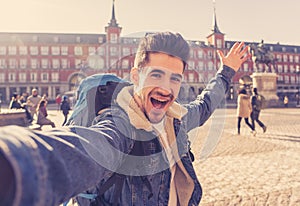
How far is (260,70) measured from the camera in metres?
26.0

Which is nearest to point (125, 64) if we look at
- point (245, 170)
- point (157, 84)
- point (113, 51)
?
point (113, 51)

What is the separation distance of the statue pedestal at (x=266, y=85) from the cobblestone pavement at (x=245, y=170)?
18.4m

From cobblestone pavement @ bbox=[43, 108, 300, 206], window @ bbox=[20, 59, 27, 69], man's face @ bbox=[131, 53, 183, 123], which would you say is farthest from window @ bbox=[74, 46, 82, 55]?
man's face @ bbox=[131, 53, 183, 123]

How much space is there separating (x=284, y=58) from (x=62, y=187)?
266ft

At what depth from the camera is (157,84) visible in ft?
3.79

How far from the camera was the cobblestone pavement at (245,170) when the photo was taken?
96.8 inches

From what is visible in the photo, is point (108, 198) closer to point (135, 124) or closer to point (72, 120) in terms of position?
point (135, 124)

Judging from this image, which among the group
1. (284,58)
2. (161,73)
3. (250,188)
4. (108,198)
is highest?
(284,58)

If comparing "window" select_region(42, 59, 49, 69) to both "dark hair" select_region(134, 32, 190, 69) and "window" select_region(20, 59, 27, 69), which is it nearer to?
"window" select_region(20, 59, 27, 69)

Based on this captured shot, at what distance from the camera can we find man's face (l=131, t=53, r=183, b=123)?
1141 mm

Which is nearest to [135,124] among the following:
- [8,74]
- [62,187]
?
[62,187]

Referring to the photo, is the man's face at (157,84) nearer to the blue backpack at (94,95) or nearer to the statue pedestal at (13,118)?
the blue backpack at (94,95)

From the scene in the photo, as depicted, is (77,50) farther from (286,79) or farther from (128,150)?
(128,150)

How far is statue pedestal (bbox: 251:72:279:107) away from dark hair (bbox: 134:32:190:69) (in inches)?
998
